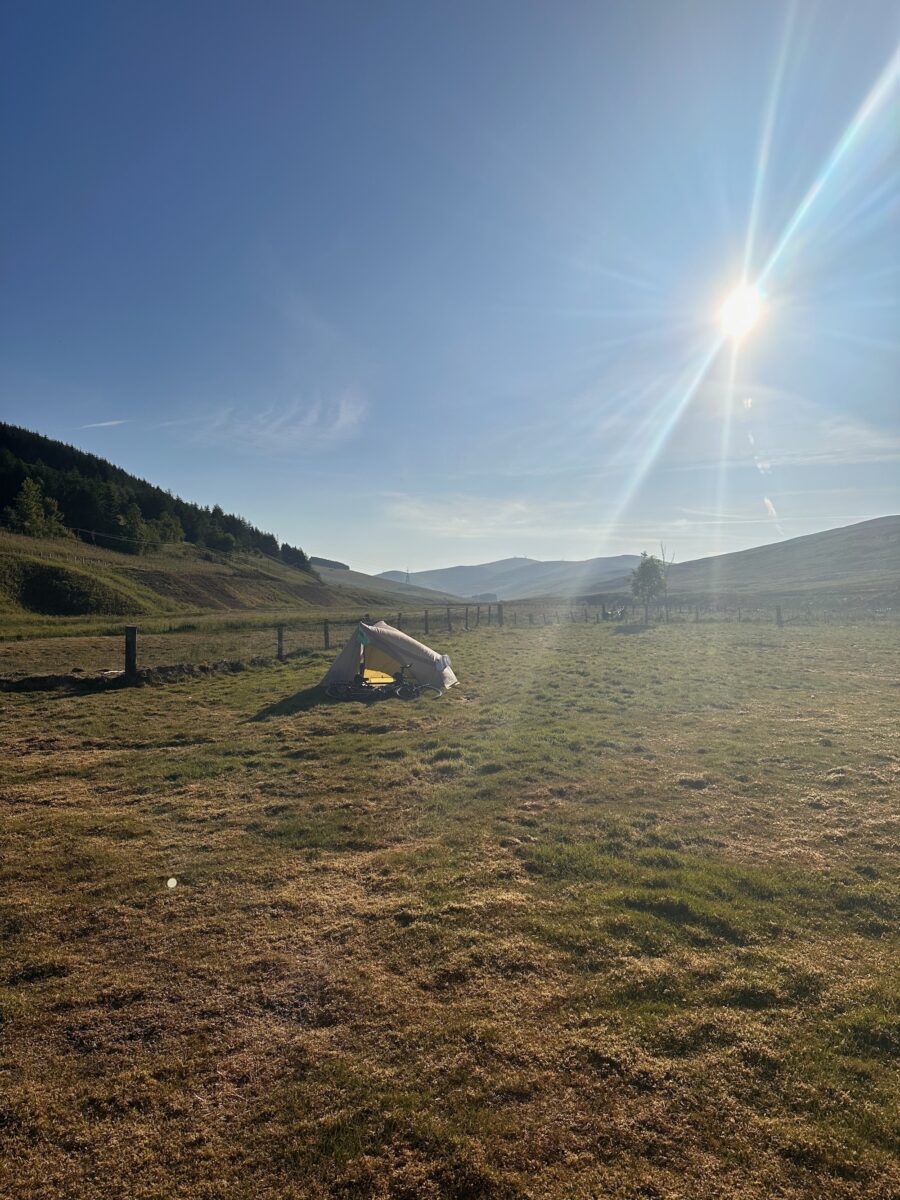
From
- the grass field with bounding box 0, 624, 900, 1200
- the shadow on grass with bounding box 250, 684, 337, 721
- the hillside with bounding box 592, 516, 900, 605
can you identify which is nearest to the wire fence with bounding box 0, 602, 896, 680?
the shadow on grass with bounding box 250, 684, 337, 721

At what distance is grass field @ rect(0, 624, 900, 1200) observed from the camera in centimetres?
355

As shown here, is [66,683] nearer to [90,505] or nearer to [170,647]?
[170,647]

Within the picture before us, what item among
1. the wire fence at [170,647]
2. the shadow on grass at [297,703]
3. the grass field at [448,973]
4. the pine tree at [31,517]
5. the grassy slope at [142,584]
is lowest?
the grass field at [448,973]

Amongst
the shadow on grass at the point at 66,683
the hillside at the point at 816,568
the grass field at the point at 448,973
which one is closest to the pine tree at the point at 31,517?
the shadow on grass at the point at 66,683

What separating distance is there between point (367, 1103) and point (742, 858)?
6.01 metres

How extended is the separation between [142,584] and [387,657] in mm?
51838

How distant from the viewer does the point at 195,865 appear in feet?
24.2

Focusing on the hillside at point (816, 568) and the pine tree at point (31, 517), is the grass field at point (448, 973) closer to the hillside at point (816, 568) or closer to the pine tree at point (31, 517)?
the pine tree at point (31, 517)

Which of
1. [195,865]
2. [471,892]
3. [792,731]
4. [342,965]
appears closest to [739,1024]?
[471,892]

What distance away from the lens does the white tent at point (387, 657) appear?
61.9 feet

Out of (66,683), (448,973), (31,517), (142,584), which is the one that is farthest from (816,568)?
(448,973)

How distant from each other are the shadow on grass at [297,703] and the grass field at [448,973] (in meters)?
3.44

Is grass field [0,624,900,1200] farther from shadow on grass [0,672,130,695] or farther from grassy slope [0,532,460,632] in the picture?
grassy slope [0,532,460,632]

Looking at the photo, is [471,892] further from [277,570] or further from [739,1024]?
[277,570]
